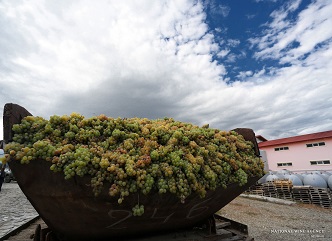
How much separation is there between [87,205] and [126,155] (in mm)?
716

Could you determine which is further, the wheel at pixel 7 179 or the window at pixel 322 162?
the window at pixel 322 162

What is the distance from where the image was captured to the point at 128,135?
2.71 meters

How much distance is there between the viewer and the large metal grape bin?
2.21 m

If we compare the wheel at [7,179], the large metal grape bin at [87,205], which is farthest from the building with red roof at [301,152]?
the wheel at [7,179]

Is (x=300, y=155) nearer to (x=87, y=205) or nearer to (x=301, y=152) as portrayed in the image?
(x=301, y=152)

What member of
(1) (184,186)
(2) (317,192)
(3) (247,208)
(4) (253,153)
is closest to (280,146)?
(2) (317,192)

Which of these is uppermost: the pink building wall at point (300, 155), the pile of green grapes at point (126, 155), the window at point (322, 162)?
the pink building wall at point (300, 155)

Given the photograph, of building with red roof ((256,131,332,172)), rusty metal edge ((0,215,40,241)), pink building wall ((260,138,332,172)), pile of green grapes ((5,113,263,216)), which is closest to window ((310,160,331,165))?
building with red roof ((256,131,332,172))

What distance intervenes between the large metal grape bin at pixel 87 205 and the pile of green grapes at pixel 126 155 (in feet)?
0.35

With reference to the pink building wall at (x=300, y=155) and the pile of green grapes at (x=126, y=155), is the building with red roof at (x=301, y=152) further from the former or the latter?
the pile of green grapes at (x=126, y=155)

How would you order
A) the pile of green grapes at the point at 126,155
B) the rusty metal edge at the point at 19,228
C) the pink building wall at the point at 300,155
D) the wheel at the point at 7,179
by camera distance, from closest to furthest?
the pile of green grapes at the point at 126,155, the rusty metal edge at the point at 19,228, the wheel at the point at 7,179, the pink building wall at the point at 300,155

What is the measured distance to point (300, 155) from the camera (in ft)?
83.9

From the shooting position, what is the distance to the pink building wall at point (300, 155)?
2305cm

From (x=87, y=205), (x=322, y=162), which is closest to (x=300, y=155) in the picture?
(x=322, y=162)
